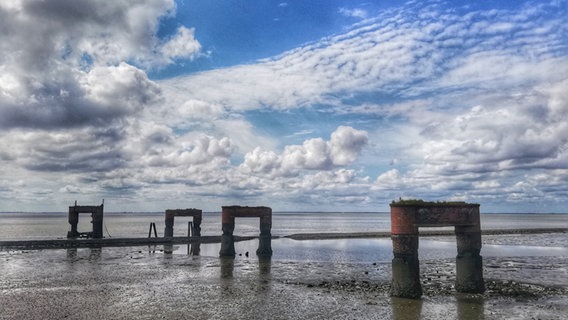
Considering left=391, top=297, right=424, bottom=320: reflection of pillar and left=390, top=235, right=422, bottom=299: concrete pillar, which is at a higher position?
left=390, top=235, right=422, bottom=299: concrete pillar

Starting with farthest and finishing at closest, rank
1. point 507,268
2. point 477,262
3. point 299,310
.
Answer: point 507,268 → point 477,262 → point 299,310

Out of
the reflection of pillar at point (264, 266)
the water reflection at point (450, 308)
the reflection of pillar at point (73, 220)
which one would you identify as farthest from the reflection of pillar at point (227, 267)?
the reflection of pillar at point (73, 220)

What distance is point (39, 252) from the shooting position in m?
45.1

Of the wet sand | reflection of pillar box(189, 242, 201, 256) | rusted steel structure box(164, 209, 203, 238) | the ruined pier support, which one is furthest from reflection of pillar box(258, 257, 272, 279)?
rusted steel structure box(164, 209, 203, 238)

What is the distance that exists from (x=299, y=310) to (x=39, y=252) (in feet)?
124

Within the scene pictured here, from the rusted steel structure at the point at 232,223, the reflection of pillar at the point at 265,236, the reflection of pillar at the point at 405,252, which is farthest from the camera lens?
the reflection of pillar at the point at 265,236

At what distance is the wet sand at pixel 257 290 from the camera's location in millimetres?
18911

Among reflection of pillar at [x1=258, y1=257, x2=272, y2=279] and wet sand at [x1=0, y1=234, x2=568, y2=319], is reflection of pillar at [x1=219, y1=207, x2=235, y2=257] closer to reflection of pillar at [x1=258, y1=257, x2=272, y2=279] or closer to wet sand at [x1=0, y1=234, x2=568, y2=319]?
wet sand at [x1=0, y1=234, x2=568, y2=319]

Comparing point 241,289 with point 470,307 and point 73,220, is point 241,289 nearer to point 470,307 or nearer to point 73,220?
point 470,307

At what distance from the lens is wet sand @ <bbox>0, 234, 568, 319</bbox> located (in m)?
18.9

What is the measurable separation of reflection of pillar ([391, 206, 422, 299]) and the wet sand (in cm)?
72

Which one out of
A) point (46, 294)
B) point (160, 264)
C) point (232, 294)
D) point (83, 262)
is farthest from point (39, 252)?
point (232, 294)

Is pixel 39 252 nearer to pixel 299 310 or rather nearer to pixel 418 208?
pixel 299 310

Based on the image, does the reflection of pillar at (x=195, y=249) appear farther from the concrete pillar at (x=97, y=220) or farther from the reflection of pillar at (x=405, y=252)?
the reflection of pillar at (x=405, y=252)
